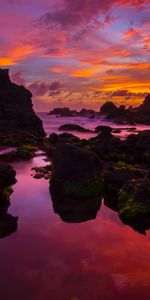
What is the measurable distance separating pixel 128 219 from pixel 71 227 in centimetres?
393

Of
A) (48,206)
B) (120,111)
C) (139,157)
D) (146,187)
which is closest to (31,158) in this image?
(139,157)

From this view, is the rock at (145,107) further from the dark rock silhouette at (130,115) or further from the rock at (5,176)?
the rock at (5,176)

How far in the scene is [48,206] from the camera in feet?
89.0

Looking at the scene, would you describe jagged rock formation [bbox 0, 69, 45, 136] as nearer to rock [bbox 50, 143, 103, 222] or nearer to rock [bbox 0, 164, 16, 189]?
rock [bbox 0, 164, 16, 189]

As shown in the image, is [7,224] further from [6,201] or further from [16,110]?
[16,110]

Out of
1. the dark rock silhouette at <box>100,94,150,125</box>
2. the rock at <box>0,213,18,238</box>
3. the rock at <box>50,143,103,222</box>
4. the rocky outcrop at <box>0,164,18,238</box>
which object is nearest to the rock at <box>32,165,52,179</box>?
the rocky outcrop at <box>0,164,18,238</box>

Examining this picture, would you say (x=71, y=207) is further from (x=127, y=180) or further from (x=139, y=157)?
(x=139, y=157)

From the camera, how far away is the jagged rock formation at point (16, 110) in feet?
257

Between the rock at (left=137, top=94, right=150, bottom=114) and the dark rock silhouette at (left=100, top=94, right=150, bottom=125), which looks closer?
the dark rock silhouette at (left=100, top=94, right=150, bottom=125)

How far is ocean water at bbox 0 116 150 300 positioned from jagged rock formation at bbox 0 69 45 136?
51.7m

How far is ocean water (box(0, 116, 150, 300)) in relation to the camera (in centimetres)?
1492

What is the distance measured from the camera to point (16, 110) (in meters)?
84.7

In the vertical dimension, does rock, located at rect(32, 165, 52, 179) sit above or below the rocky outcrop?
below

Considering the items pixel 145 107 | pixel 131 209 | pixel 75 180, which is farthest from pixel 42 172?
pixel 145 107
